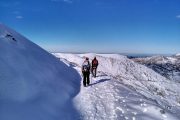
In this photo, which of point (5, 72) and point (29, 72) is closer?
point (5, 72)

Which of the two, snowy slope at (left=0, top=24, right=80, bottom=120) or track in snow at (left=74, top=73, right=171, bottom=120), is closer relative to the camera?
snowy slope at (left=0, top=24, right=80, bottom=120)

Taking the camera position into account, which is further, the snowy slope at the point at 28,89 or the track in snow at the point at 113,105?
the track in snow at the point at 113,105

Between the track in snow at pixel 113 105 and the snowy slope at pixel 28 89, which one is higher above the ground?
the snowy slope at pixel 28 89

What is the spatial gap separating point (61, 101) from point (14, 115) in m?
5.02

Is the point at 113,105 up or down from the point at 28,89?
down

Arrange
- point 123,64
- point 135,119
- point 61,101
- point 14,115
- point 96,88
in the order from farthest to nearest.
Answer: point 123,64, point 96,88, point 61,101, point 135,119, point 14,115

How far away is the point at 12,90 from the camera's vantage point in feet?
46.7

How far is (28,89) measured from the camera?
50.6ft

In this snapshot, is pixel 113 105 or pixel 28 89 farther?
pixel 113 105

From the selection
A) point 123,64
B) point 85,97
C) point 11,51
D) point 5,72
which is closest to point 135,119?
point 85,97

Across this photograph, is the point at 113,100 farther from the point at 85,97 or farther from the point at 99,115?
the point at 99,115

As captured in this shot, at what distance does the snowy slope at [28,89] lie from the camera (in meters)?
13.2

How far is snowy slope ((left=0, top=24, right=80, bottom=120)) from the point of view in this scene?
43.2 feet

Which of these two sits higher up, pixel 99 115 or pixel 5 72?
pixel 5 72
